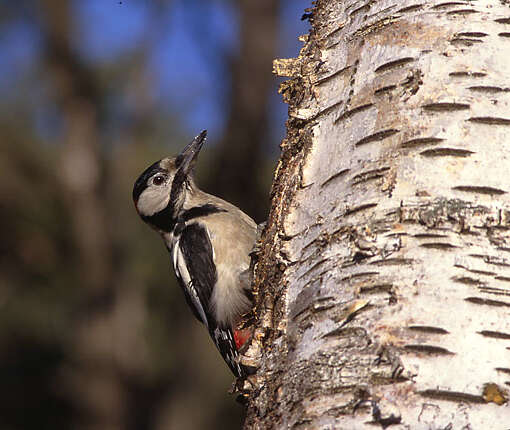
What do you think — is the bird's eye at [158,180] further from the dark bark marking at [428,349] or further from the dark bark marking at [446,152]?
the dark bark marking at [428,349]

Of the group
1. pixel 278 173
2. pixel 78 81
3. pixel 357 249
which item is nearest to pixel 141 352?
pixel 78 81

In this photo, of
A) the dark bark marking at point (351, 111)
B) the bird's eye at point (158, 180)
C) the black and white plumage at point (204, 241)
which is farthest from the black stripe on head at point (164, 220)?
the dark bark marking at point (351, 111)

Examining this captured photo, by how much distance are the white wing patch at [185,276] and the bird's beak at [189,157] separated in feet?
1.64

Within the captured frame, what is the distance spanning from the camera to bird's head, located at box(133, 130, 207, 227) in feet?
14.9

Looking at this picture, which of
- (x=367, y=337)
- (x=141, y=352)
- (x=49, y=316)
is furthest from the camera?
(x=49, y=316)

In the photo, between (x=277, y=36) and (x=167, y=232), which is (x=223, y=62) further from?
(x=167, y=232)

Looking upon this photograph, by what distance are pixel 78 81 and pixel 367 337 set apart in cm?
566

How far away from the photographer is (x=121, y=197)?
7.89 meters

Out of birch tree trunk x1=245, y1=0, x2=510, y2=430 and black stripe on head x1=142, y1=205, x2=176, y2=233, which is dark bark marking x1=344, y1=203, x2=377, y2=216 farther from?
black stripe on head x1=142, y1=205, x2=176, y2=233

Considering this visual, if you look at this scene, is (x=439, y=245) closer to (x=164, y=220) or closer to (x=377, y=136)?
(x=377, y=136)

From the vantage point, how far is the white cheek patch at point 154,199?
457 centimetres

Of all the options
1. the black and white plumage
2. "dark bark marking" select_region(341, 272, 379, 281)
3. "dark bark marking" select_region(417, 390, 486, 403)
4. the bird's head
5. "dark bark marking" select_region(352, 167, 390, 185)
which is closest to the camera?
"dark bark marking" select_region(417, 390, 486, 403)

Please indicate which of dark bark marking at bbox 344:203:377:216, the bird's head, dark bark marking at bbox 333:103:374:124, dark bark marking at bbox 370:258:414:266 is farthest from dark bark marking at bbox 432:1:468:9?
the bird's head

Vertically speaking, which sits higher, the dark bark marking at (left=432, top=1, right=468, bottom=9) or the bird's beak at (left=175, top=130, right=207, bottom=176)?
the bird's beak at (left=175, top=130, right=207, bottom=176)
